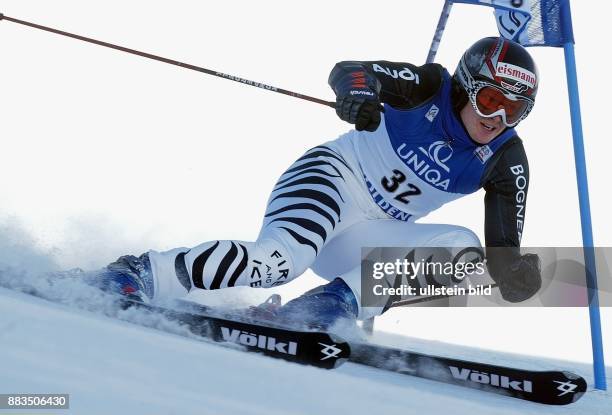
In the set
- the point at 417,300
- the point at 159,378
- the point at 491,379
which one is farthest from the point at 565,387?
the point at 159,378

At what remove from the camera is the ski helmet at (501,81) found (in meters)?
3.64

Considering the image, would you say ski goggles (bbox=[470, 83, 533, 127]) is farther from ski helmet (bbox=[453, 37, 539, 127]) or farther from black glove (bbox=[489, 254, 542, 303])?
black glove (bbox=[489, 254, 542, 303])

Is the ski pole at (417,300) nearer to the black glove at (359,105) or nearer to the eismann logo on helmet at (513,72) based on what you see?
the black glove at (359,105)

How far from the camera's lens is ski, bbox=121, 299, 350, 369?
2781 mm

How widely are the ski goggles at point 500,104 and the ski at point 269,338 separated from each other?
57.2 inches

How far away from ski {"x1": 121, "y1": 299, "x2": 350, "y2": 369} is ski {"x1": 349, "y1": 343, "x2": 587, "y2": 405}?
45cm

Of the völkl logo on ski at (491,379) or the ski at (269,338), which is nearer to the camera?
the ski at (269,338)

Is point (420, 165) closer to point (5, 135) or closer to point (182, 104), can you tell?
point (5, 135)

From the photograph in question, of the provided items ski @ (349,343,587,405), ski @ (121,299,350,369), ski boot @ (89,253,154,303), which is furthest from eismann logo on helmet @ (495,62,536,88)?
ski boot @ (89,253,154,303)

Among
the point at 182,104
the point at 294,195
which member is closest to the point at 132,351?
the point at 294,195

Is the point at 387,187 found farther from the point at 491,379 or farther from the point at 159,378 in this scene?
the point at 159,378

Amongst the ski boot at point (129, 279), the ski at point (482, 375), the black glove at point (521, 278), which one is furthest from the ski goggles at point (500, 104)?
the ski boot at point (129, 279)

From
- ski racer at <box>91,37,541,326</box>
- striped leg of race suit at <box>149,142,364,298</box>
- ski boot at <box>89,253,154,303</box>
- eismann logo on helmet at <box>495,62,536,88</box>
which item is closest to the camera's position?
ski boot at <box>89,253,154,303</box>

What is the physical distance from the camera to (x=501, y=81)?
11.9 feet
